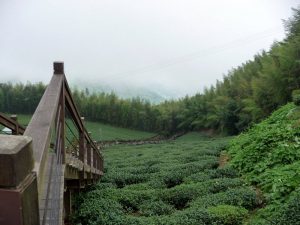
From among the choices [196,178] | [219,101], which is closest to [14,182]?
[196,178]

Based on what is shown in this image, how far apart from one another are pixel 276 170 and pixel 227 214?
2.33m

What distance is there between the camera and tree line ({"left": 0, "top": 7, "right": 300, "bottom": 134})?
27.7m

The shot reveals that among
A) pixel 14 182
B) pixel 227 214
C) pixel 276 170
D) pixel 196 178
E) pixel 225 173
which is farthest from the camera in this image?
pixel 196 178

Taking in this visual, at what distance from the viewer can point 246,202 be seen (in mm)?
7746

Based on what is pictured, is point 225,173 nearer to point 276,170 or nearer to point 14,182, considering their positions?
point 276,170

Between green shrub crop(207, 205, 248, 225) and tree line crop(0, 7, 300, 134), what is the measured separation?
18.5m

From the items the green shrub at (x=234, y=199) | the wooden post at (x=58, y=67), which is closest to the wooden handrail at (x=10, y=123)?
the wooden post at (x=58, y=67)

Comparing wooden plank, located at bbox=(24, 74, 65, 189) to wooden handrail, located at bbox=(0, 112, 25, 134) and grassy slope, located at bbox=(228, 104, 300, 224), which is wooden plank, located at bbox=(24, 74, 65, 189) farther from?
grassy slope, located at bbox=(228, 104, 300, 224)

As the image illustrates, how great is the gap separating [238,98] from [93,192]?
35526 mm

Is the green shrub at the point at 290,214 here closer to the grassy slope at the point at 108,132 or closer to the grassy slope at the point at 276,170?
the grassy slope at the point at 276,170

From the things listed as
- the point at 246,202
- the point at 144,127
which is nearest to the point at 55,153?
the point at 246,202

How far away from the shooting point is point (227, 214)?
7059 millimetres

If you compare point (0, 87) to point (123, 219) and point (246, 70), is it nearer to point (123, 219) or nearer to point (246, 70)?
point (246, 70)

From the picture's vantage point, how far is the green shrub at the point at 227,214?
6.92m
